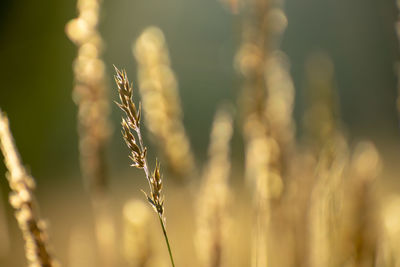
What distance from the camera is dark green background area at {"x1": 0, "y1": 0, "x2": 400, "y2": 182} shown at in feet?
7.34

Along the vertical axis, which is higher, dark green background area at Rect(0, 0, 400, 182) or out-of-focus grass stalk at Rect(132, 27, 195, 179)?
dark green background area at Rect(0, 0, 400, 182)

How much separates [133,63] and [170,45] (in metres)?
0.33

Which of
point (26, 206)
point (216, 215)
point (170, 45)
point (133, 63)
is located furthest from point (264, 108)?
point (170, 45)

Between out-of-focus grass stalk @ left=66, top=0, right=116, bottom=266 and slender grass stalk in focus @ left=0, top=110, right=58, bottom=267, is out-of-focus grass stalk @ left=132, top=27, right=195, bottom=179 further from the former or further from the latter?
slender grass stalk in focus @ left=0, top=110, right=58, bottom=267

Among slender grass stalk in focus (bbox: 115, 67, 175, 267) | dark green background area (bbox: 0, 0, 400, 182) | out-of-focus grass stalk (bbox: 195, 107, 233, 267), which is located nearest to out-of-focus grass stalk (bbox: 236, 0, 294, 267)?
out-of-focus grass stalk (bbox: 195, 107, 233, 267)

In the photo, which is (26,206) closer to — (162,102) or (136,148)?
(136,148)

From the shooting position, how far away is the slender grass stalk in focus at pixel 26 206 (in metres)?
0.20

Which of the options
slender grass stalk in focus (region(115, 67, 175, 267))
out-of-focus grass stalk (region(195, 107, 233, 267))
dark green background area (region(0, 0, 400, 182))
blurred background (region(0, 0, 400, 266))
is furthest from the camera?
dark green background area (region(0, 0, 400, 182))

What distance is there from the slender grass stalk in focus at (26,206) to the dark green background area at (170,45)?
1.91 meters

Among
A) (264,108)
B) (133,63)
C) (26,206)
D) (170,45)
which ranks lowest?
(26,206)

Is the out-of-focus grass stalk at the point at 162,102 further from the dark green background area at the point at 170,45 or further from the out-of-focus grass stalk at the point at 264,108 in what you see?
the dark green background area at the point at 170,45

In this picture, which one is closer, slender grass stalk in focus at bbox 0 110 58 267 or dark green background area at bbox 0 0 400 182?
slender grass stalk in focus at bbox 0 110 58 267

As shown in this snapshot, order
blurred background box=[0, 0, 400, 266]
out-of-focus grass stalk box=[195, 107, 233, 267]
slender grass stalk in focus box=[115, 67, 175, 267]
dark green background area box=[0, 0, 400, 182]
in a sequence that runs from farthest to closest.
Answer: dark green background area box=[0, 0, 400, 182], blurred background box=[0, 0, 400, 266], out-of-focus grass stalk box=[195, 107, 233, 267], slender grass stalk in focus box=[115, 67, 175, 267]

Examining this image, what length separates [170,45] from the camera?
9.38ft
